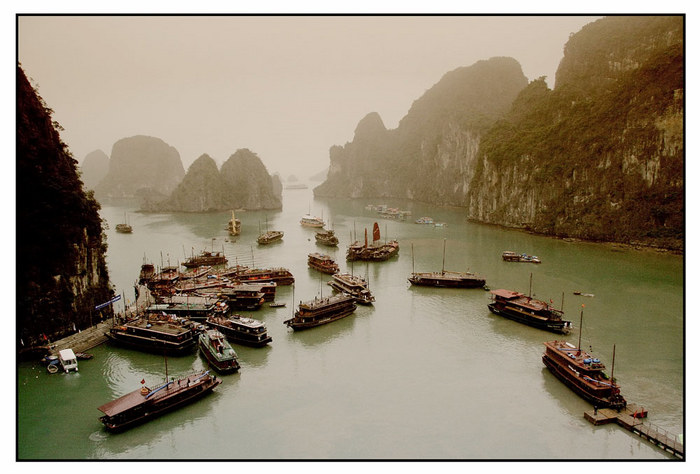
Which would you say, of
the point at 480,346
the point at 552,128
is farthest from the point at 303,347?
the point at 552,128

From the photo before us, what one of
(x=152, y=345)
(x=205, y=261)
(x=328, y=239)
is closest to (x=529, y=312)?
(x=152, y=345)

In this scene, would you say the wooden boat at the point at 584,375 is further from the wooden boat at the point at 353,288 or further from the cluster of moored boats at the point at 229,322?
the wooden boat at the point at 353,288

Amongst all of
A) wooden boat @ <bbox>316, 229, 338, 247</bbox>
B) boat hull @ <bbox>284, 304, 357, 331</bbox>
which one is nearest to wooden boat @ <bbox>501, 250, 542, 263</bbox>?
wooden boat @ <bbox>316, 229, 338, 247</bbox>

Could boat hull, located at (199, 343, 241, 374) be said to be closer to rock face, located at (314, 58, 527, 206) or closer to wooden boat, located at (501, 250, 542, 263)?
wooden boat, located at (501, 250, 542, 263)

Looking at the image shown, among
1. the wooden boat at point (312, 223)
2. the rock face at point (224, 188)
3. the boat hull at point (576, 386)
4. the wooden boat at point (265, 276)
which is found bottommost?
the boat hull at point (576, 386)

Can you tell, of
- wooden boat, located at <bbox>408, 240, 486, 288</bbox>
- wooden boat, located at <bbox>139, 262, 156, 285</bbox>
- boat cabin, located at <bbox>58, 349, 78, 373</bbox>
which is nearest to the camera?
boat cabin, located at <bbox>58, 349, 78, 373</bbox>

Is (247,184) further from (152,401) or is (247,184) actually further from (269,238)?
(152,401)

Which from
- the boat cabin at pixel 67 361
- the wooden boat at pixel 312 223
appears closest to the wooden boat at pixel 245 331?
the boat cabin at pixel 67 361
